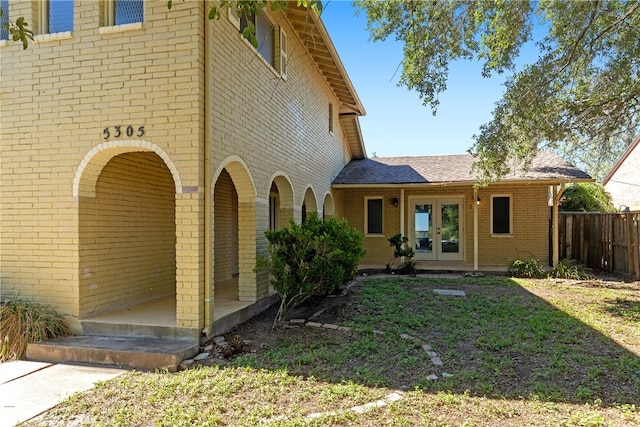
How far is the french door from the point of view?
14.6 m

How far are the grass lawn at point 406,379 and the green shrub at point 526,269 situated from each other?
15.1 ft

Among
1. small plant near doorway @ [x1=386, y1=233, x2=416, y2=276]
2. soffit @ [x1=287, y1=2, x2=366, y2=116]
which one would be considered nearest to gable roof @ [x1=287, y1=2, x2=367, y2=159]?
soffit @ [x1=287, y1=2, x2=366, y2=116]

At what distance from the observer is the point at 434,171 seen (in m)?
14.6

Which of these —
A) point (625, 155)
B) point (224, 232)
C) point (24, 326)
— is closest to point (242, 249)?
point (224, 232)

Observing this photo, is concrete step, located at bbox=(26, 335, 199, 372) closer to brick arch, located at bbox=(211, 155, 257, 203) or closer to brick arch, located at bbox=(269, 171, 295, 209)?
brick arch, located at bbox=(211, 155, 257, 203)

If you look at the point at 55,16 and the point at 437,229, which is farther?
the point at 437,229

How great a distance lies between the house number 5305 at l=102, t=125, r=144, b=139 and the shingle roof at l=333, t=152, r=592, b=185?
914cm

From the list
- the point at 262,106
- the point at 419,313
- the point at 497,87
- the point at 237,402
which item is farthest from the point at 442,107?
the point at 237,402

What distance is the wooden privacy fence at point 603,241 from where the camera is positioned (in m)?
11.1

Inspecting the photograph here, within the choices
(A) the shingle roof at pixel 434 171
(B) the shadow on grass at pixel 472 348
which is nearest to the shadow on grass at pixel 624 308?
(B) the shadow on grass at pixel 472 348

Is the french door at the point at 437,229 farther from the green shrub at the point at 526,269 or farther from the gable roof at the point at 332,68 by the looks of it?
the gable roof at the point at 332,68

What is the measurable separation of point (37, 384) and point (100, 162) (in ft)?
10.2

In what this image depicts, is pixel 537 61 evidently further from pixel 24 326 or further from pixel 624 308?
pixel 24 326

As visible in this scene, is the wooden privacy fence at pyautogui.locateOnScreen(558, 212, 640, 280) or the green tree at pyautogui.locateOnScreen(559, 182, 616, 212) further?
the green tree at pyautogui.locateOnScreen(559, 182, 616, 212)
